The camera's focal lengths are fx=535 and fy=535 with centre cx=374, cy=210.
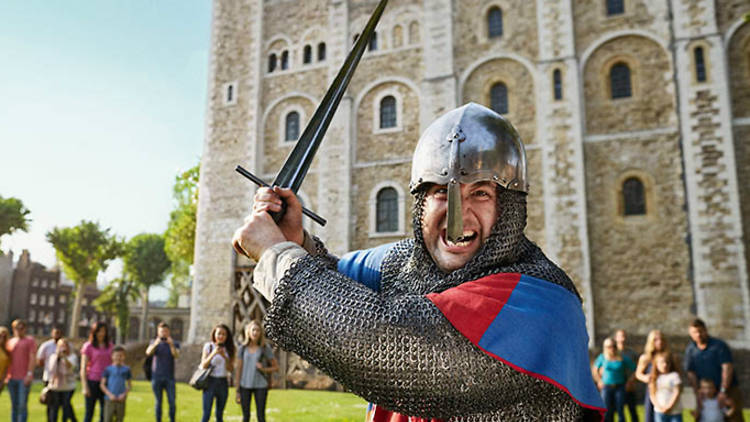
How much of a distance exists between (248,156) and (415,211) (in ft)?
57.9

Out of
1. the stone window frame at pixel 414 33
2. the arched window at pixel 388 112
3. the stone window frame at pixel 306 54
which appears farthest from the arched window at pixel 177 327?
the stone window frame at pixel 414 33

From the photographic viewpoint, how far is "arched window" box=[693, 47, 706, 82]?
14023mm

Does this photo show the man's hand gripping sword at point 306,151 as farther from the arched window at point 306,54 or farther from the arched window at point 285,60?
the arched window at point 285,60

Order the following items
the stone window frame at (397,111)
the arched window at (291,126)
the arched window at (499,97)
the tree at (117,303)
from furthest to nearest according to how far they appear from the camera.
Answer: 1. the tree at (117,303)
2. the arched window at (291,126)
3. the stone window frame at (397,111)
4. the arched window at (499,97)

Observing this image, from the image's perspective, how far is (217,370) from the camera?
25.0 feet

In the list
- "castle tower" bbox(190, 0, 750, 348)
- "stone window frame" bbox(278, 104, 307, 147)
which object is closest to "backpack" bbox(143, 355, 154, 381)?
"castle tower" bbox(190, 0, 750, 348)

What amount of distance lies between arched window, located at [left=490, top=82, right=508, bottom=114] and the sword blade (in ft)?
48.3

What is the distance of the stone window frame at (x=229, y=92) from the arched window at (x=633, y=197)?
526 inches

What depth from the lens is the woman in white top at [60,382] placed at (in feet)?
25.6

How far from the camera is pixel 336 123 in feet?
58.7

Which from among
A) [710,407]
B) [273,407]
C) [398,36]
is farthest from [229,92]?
[710,407]

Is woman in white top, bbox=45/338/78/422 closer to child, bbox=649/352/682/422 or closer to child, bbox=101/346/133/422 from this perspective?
child, bbox=101/346/133/422

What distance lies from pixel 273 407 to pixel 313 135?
33.4 feet

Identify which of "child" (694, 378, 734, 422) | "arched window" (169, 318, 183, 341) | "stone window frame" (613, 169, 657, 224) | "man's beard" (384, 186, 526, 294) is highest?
"stone window frame" (613, 169, 657, 224)
